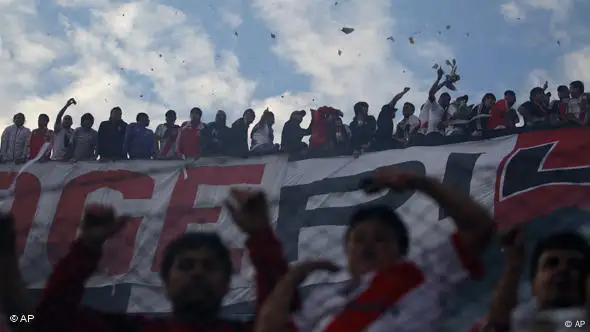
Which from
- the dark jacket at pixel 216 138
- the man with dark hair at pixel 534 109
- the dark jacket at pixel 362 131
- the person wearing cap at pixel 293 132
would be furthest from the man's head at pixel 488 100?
the dark jacket at pixel 216 138

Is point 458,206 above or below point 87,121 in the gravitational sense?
below

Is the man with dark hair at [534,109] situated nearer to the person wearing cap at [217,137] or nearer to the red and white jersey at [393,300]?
the person wearing cap at [217,137]

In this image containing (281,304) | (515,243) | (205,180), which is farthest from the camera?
(205,180)

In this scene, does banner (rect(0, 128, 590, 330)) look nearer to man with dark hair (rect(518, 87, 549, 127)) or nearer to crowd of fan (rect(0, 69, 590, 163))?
crowd of fan (rect(0, 69, 590, 163))

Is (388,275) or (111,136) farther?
(111,136)

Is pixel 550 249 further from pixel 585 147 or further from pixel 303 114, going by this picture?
pixel 303 114

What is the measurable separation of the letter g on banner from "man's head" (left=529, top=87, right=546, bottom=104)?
6.07ft

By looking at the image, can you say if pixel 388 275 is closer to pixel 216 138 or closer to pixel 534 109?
pixel 534 109

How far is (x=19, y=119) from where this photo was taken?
31.6 feet

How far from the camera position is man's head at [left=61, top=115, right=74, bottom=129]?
30.3 feet

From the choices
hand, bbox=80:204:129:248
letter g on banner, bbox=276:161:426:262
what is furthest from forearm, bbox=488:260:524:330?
letter g on banner, bbox=276:161:426:262

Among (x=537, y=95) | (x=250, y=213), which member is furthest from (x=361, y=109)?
(x=250, y=213)

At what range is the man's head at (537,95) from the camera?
7.71 meters

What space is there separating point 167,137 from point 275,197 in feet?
8.60
